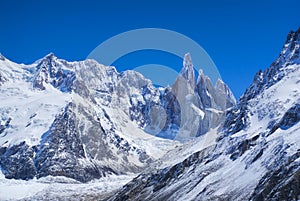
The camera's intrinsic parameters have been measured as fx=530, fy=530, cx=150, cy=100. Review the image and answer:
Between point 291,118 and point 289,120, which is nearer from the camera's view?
point 291,118

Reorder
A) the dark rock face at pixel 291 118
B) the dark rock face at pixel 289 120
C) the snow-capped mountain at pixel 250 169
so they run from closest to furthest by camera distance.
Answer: the snow-capped mountain at pixel 250 169 → the dark rock face at pixel 291 118 → the dark rock face at pixel 289 120

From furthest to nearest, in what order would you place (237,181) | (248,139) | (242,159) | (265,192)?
(248,139) < (242,159) < (237,181) < (265,192)

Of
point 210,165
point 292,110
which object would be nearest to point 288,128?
point 292,110

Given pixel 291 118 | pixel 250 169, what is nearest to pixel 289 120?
pixel 291 118

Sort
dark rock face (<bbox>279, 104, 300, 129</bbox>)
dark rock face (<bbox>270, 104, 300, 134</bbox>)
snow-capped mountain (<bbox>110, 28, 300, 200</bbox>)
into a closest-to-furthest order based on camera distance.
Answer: snow-capped mountain (<bbox>110, 28, 300, 200</bbox>) → dark rock face (<bbox>279, 104, 300, 129</bbox>) → dark rock face (<bbox>270, 104, 300, 134</bbox>)

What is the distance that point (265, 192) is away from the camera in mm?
114312

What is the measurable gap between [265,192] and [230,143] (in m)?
79.0

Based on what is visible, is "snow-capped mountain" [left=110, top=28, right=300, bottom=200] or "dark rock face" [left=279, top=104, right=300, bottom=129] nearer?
"snow-capped mountain" [left=110, top=28, right=300, bottom=200]

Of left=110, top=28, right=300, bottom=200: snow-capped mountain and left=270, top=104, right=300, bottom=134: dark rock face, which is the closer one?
left=110, top=28, right=300, bottom=200: snow-capped mountain

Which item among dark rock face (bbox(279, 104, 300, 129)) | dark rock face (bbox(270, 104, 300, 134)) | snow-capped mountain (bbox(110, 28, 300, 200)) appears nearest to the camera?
snow-capped mountain (bbox(110, 28, 300, 200))

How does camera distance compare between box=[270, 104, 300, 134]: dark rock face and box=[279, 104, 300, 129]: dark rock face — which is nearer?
box=[279, 104, 300, 129]: dark rock face

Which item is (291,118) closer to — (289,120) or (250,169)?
(289,120)

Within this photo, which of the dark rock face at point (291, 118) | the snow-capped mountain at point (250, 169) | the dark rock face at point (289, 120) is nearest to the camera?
the snow-capped mountain at point (250, 169)

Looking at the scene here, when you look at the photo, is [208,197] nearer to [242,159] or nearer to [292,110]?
[242,159]
